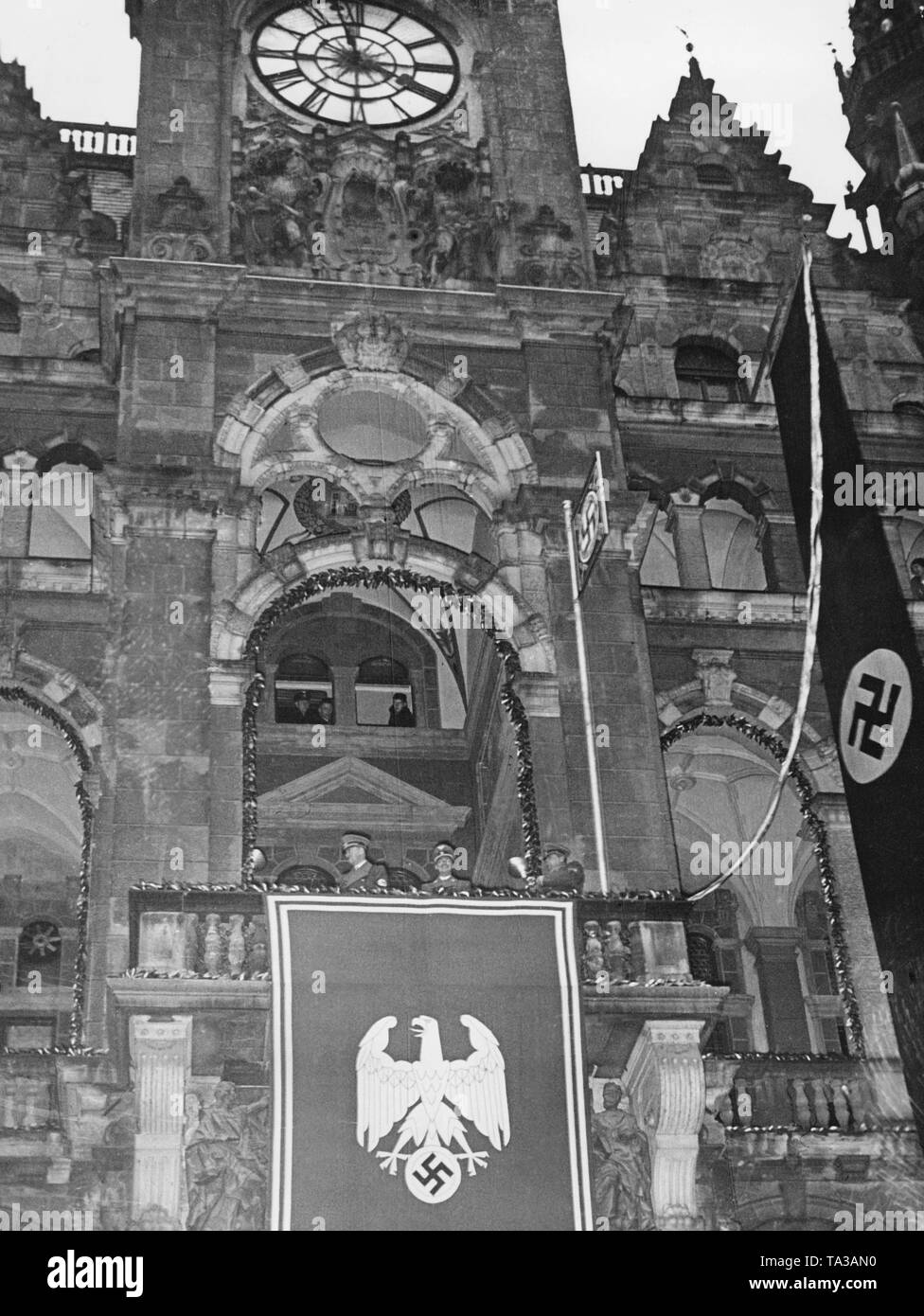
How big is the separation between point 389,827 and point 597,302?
9.23 metres

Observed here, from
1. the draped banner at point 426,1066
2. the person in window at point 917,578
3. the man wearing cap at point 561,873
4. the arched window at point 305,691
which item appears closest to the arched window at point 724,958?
the person in window at point 917,578

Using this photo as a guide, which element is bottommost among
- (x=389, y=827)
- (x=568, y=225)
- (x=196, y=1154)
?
(x=196, y=1154)

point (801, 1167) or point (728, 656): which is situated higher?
point (728, 656)

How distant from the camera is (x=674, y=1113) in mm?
20750

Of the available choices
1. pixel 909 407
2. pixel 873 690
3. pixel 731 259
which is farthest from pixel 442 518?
pixel 873 690

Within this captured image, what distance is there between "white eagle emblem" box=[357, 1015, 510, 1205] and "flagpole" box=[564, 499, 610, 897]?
3086mm

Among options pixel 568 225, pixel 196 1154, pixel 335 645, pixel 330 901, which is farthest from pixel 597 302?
pixel 196 1154

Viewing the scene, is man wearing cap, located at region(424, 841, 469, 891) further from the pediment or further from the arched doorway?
the pediment

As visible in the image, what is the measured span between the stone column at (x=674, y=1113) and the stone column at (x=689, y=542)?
957cm

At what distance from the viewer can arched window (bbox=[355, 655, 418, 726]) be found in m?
32.6

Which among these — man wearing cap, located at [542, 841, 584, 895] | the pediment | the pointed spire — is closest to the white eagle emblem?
man wearing cap, located at [542, 841, 584, 895]

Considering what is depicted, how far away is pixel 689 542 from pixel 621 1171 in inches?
454

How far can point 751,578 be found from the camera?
100ft
